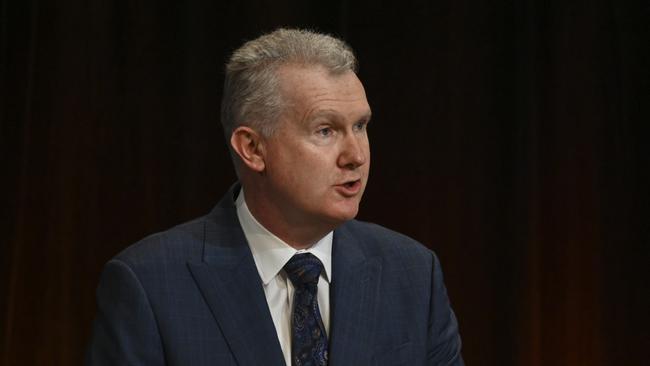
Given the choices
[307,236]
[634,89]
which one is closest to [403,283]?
[307,236]

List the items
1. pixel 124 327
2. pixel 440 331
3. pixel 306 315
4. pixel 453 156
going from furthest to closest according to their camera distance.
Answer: pixel 453 156 → pixel 440 331 → pixel 306 315 → pixel 124 327

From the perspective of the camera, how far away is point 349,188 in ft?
6.06

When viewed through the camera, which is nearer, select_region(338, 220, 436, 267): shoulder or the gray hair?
the gray hair

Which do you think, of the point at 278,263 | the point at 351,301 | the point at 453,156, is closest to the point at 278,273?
the point at 278,263

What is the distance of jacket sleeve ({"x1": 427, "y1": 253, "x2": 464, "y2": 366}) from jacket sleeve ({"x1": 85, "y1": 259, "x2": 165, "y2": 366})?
0.58 m

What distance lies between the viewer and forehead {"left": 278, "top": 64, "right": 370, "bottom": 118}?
72.3 inches

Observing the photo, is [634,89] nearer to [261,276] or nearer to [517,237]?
[517,237]

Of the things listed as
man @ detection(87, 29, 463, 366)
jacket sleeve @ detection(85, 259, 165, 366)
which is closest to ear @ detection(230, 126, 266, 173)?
man @ detection(87, 29, 463, 366)

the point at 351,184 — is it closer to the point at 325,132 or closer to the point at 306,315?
the point at 325,132

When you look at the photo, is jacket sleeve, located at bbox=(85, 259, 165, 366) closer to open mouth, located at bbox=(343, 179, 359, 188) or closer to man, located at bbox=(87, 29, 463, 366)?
man, located at bbox=(87, 29, 463, 366)

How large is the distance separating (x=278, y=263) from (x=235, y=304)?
126mm

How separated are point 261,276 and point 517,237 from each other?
1.45m

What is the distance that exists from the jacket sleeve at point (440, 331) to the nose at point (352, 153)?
390 mm

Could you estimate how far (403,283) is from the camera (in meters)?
2.05
